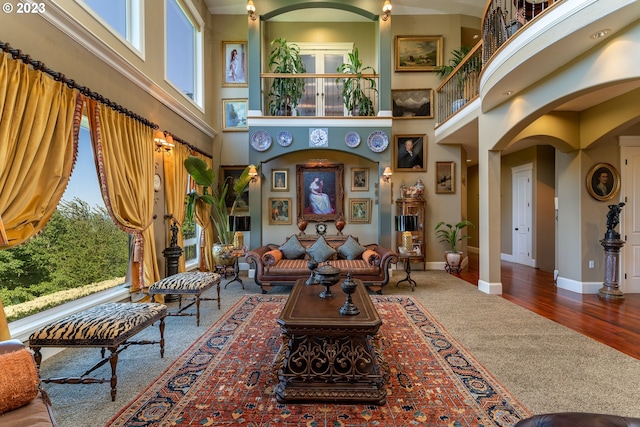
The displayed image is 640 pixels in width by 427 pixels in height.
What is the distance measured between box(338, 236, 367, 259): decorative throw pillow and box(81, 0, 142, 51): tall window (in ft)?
Answer: 14.9

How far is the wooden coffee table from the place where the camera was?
2.17m

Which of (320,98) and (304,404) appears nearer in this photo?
(304,404)

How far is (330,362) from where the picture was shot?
224 cm

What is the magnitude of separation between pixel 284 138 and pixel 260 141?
0.52m

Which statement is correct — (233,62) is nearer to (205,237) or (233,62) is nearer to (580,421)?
(205,237)

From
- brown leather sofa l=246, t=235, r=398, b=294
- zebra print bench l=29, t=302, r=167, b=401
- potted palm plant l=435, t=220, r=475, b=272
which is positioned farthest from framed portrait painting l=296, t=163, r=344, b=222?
zebra print bench l=29, t=302, r=167, b=401

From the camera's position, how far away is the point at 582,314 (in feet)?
13.0

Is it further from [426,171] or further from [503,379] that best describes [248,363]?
[426,171]

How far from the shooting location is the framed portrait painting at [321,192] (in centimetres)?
702

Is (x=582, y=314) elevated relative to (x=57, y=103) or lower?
lower

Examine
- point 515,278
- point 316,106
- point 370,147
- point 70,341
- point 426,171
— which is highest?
point 316,106

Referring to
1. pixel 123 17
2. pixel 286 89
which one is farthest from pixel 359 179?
pixel 123 17

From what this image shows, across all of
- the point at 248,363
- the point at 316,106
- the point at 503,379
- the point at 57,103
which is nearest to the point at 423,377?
the point at 503,379

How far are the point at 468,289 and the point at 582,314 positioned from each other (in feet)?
5.12
